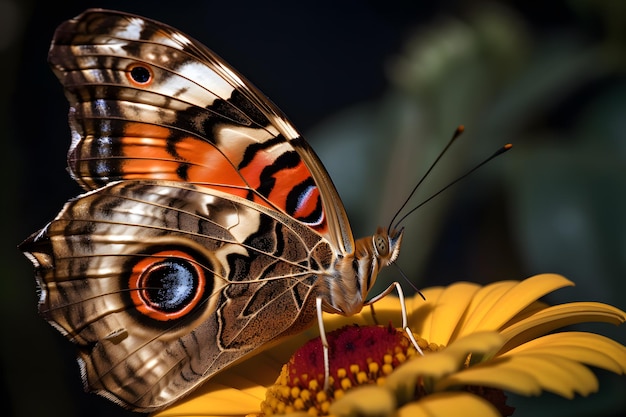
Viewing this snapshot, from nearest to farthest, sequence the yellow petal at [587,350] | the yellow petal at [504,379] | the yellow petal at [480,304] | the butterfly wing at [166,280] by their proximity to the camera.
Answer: the yellow petal at [504,379] < the yellow petal at [587,350] < the butterfly wing at [166,280] < the yellow petal at [480,304]

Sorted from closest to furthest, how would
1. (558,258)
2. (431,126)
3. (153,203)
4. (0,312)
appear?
(153,203)
(558,258)
(0,312)
(431,126)

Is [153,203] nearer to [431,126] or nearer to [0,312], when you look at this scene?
[0,312]

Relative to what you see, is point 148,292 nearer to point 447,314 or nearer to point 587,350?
point 447,314

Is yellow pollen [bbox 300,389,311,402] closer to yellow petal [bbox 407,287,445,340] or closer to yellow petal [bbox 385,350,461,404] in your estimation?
yellow petal [bbox 385,350,461,404]

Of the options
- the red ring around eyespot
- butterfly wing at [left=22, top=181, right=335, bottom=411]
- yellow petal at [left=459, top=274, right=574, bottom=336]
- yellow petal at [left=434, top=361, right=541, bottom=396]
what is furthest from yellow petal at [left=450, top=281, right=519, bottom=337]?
the red ring around eyespot

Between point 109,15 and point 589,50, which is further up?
point 109,15

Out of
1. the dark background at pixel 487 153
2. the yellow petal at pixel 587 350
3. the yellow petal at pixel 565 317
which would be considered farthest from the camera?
the dark background at pixel 487 153

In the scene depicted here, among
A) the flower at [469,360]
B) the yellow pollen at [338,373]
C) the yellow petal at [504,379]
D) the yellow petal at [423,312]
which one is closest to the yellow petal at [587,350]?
the flower at [469,360]

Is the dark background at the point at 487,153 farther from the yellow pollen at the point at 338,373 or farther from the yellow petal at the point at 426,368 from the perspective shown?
the yellow petal at the point at 426,368

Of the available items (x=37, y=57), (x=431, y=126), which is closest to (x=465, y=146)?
(x=431, y=126)
